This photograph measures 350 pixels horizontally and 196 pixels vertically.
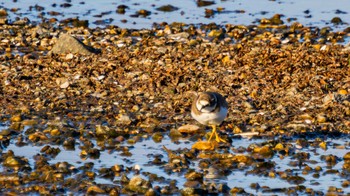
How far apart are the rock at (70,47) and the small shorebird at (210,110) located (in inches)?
205

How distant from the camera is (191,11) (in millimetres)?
22984

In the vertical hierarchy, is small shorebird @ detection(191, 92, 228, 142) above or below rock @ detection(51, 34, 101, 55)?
below

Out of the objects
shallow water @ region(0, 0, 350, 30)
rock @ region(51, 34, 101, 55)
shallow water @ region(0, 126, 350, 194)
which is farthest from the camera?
shallow water @ region(0, 0, 350, 30)

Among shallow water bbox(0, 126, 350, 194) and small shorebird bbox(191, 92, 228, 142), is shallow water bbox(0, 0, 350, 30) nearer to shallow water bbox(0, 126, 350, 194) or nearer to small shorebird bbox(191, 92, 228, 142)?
small shorebird bbox(191, 92, 228, 142)

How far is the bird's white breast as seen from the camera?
1245cm

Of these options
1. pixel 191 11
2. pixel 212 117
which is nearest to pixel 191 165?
pixel 212 117

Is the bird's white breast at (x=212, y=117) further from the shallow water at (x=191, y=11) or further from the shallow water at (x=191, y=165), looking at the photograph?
the shallow water at (x=191, y=11)

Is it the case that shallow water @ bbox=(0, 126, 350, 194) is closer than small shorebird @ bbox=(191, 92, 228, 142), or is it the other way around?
shallow water @ bbox=(0, 126, 350, 194)

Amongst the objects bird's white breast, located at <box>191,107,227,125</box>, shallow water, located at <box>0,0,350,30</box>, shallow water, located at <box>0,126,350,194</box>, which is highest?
shallow water, located at <box>0,0,350,30</box>

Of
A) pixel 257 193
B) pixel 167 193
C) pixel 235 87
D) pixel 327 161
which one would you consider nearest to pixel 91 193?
pixel 167 193


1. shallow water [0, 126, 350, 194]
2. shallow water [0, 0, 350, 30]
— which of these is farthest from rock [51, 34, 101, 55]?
shallow water [0, 126, 350, 194]

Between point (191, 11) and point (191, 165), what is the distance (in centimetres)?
1169

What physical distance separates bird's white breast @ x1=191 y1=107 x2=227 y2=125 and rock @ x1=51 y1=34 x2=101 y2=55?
5.28m

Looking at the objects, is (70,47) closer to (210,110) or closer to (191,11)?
(210,110)
